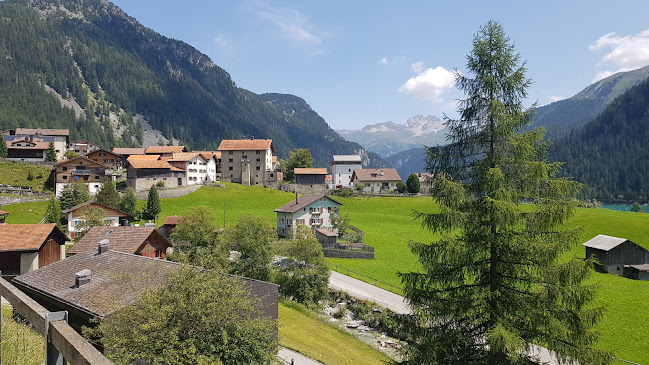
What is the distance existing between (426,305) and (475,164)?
552 centimetres

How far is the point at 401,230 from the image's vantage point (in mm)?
71188

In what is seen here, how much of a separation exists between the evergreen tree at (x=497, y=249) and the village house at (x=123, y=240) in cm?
2862

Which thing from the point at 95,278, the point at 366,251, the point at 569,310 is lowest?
the point at 366,251

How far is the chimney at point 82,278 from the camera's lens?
2214 centimetres

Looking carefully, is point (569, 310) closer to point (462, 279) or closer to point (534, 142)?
point (462, 279)

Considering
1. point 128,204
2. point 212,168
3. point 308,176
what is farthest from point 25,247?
point 212,168

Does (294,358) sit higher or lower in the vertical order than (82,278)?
lower

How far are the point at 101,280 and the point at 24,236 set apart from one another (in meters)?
16.6

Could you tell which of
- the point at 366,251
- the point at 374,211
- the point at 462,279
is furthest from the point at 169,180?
the point at 462,279

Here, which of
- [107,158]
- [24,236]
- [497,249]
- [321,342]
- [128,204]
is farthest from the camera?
[107,158]

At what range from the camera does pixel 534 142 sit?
13.6 meters

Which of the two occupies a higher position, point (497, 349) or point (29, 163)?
point (29, 163)

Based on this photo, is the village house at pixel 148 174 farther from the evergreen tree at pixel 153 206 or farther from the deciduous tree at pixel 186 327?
the deciduous tree at pixel 186 327

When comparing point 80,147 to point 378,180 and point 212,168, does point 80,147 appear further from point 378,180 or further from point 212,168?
point 378,180
